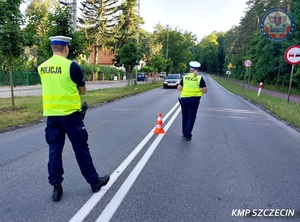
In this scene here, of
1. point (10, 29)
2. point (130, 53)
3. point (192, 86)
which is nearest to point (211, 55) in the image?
point (130, 53)

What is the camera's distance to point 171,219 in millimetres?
2994

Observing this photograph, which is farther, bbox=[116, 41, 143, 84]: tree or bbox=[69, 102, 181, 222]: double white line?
bbox=[116, 41, 143, 84]: tree

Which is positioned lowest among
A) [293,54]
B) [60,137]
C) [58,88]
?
[60,137]

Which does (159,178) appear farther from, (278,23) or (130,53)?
(130,53)

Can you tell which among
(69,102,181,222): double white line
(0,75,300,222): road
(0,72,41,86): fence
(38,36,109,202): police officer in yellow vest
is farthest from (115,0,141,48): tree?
(38,36,109,202): police officer in yellow vest

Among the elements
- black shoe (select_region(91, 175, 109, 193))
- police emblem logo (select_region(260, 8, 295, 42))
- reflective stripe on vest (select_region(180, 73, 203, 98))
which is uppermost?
police emblem logo (select_region(260, 8, 295, 42))

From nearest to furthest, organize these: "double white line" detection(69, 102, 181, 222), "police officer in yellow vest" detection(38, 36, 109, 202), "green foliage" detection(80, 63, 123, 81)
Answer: "double white line" detection(69, 102, 181, 222)
"police officer in yellow vest" detection(38, 36, 109, 202)
"green foliage" detection(80, 63, 123, 81)

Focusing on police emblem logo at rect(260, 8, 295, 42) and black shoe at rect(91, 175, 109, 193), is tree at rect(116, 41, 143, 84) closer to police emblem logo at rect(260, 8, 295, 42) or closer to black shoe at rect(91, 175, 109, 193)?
police emblem logo at rect(260, 8, 295, 42)

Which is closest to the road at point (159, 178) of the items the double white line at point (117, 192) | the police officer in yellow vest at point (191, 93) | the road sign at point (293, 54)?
the double white line at point (117, 192)

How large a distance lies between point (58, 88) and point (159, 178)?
2044mm

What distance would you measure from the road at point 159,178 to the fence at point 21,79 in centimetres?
2327

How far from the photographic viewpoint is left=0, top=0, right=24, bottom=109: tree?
362 inches

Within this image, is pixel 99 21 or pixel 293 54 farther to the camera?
pixel 99 21

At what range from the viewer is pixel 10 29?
366 inches
